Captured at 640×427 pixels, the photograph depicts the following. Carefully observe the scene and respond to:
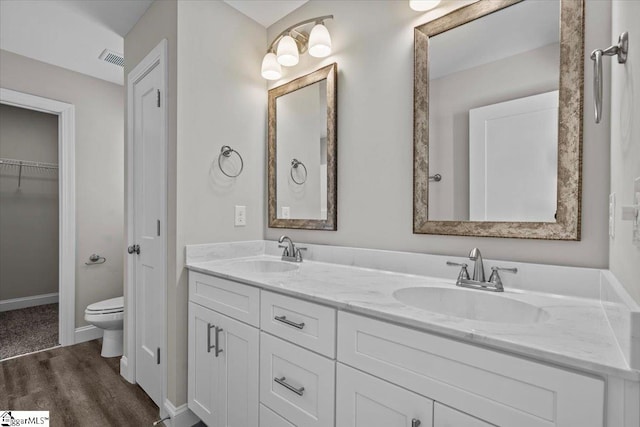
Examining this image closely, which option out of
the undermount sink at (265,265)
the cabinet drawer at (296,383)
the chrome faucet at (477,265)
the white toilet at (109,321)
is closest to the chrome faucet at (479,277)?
the chrome faucet at (477,265)

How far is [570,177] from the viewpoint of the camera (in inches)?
41.9

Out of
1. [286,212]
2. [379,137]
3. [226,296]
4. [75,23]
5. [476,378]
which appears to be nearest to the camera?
[476,378]

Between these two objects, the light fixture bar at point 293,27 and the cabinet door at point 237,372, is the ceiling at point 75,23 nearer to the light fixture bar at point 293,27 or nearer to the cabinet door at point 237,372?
the light fixture bar at point 293,27

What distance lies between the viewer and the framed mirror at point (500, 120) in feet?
3.51

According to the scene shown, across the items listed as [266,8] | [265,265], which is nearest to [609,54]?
[265,265]

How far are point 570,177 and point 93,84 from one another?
3.57 metres

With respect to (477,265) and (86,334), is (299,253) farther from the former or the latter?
(86,334)

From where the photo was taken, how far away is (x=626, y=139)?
2.50ft

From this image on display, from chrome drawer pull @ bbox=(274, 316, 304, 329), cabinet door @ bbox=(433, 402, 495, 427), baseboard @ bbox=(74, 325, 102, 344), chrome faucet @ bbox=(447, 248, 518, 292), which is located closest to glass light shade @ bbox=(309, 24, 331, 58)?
chrome faucet @ bbox=(447, 248, 518, 292)

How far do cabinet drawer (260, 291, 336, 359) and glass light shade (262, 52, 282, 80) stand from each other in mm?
1361

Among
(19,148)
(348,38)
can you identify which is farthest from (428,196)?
(19,148)

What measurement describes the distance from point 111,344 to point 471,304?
104 inches

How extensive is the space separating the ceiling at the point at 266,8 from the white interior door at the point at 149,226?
0.61 m

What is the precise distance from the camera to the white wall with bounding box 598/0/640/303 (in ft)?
2.17
